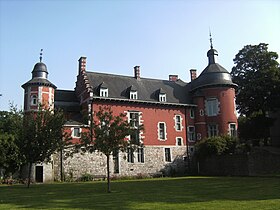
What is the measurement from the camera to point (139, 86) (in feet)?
138

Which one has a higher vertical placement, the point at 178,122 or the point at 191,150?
the point at 178,122

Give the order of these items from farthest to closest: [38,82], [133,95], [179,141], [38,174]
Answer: [179,141]
[133,95]
[38,82]
[38,174]

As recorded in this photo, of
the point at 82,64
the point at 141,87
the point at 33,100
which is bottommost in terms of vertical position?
the point at 33,100

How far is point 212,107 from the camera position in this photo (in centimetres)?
4162

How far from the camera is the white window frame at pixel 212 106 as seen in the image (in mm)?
41312

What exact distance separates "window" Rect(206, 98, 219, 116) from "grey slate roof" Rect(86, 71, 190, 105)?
2.64 metres

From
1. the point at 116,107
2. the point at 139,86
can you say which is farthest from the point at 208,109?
the point at 116,107

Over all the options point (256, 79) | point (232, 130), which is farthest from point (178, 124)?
point (256, 79)

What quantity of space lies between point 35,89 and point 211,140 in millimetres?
20152

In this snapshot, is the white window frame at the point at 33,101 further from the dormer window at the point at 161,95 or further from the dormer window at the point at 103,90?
the dormer window at the point at 161,95

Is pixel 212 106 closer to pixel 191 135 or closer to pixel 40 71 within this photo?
pixel 191 135

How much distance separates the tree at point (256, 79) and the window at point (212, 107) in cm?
442

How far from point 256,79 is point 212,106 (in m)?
6.47

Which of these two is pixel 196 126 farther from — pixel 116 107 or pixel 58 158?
pixel 58 158
